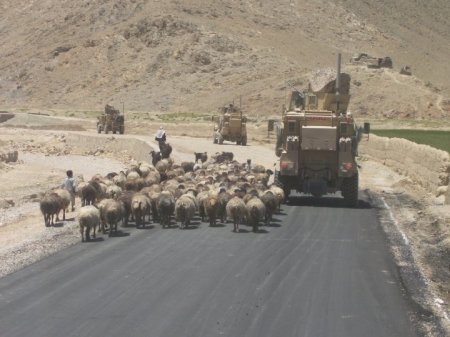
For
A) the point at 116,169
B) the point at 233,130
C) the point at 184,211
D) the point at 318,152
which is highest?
the point at 318,152

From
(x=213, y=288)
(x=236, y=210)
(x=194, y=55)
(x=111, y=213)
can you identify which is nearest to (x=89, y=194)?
(x=111, y=213)

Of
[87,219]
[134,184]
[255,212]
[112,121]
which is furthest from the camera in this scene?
[112,121]

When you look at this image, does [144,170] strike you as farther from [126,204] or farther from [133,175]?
[126,204]

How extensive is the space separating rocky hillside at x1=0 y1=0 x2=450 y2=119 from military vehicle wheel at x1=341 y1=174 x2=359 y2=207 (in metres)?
58.9

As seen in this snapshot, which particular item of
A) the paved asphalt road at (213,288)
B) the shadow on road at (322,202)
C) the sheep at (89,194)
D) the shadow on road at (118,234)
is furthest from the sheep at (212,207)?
the shadow on road at (322,202)

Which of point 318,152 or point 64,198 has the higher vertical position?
point 318,152

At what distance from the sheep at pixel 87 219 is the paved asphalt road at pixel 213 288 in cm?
56

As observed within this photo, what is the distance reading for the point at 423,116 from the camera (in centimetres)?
8194

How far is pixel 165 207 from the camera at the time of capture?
20500 millimetres

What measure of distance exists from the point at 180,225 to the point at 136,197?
1358 millimetres

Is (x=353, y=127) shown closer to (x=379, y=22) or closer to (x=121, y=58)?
(x=121, y=58)

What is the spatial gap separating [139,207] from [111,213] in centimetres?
130

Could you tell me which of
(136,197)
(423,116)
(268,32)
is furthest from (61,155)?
(268,32)

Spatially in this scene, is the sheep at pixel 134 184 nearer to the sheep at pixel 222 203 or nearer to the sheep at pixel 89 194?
the sheep at pixel 89 194
